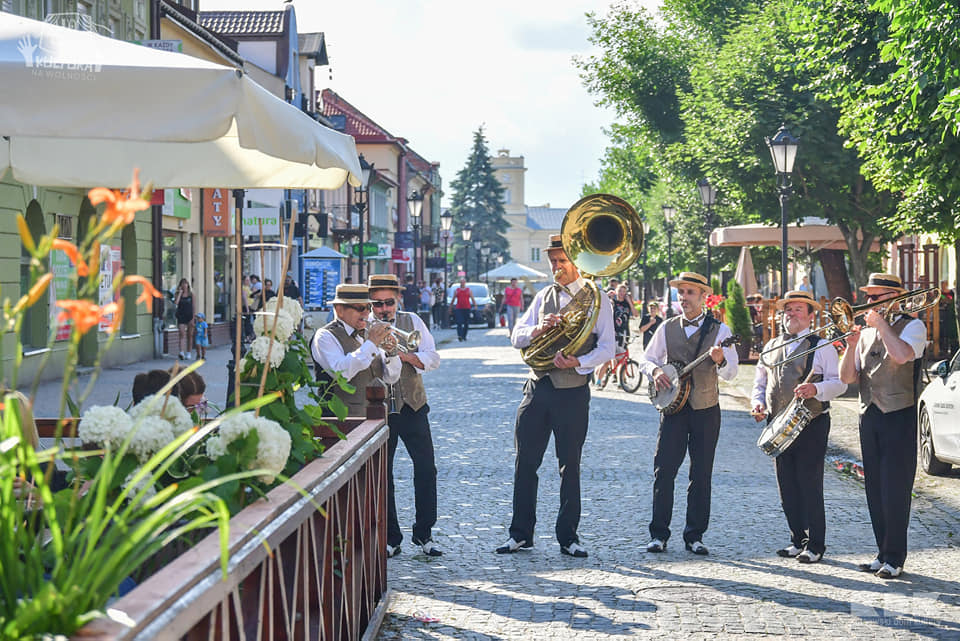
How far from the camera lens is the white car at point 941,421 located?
34.8ft

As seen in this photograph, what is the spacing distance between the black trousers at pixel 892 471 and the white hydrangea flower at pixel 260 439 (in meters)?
4.52

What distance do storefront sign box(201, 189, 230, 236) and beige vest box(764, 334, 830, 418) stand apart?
2615cm

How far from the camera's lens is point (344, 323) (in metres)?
7.51

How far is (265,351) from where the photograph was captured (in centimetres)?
486

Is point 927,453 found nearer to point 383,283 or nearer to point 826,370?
point 826,370

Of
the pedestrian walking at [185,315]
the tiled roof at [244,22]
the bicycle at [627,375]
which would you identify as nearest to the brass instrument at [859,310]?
the bicycle at [627,375]

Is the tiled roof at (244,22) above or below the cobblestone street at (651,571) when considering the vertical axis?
above

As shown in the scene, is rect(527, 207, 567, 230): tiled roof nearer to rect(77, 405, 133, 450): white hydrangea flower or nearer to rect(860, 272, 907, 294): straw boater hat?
rect(860, 272, 907, 294): straw boater hat

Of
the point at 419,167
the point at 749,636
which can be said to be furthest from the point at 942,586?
the point at 419,167

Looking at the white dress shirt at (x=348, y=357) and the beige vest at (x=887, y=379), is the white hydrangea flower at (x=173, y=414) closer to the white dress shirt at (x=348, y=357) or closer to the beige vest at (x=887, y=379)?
the white dress shirt at (x=348, y=357)

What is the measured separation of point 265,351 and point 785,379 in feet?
13.3

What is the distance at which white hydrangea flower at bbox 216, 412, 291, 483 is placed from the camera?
3.70m

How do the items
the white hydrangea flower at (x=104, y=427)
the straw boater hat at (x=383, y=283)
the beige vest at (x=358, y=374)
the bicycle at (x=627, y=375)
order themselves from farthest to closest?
the bicycle at (x=627, y=375) < the straw boater hat at (x=383, y=283) < the beige vest at (x=358, y=374) < the white hydrangea flower at (x=104, y=427)

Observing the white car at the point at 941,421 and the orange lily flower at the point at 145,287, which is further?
the white car at the point at 941,421
